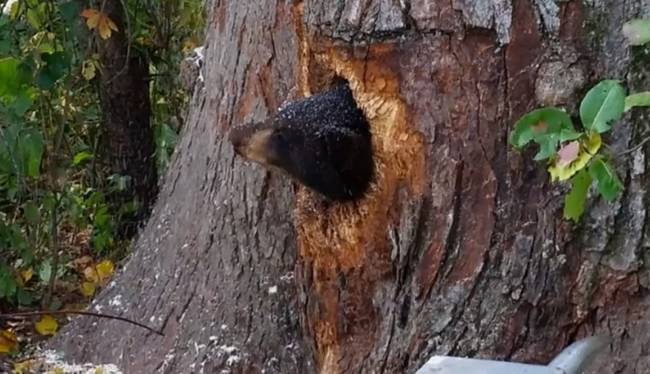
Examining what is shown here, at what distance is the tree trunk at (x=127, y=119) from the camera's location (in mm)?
4387

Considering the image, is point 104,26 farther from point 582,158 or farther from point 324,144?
point 582,158

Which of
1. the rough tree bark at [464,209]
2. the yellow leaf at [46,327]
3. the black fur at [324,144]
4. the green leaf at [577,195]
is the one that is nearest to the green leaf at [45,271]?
the yellow leaf at [46,327]

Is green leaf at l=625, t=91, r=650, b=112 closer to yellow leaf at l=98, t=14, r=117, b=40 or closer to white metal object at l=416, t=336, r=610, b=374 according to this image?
white metal object at l=416, t=336, r=610, b=374

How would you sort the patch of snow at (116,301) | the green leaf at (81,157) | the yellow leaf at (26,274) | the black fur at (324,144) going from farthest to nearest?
1. the green leaf at (81,157)
2. the yellow leaf at (26,274)
3. the patch of snow at (116,301)
4. the black fur at (324,144)

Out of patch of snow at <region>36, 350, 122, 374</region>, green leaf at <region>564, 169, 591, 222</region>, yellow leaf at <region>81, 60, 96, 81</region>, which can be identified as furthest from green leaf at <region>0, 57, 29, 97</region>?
green leaf at <region>564, 169, 591, 222</region>

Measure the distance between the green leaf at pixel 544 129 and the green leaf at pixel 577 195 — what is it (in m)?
0.07

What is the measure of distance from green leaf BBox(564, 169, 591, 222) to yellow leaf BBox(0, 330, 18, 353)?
2.05 meters

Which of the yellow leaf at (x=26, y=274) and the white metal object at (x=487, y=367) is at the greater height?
the white metal object at (x=487, y=367)

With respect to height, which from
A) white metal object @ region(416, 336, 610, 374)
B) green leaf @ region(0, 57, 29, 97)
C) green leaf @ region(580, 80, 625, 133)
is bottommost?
white metal object @ region(416, 336, 610, 374)

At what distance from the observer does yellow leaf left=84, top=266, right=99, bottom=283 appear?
4.08m

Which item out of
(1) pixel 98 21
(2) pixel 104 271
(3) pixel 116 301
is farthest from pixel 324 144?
(2) pixel 104 271

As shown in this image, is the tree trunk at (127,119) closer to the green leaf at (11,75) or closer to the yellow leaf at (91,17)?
the yellow leaf at (91,17)

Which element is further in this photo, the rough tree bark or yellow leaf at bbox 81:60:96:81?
yellow leaf at bbox 81:60:96:81

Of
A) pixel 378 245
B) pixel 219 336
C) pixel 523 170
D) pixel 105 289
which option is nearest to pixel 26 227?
pixel 105 289
